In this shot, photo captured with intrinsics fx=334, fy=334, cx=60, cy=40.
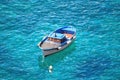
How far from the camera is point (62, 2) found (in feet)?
310

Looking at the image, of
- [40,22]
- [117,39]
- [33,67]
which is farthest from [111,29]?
[33,67]

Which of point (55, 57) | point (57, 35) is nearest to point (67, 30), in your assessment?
point (57, 35)

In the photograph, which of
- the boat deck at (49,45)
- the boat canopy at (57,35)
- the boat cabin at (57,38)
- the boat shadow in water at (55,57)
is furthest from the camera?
the boat canopy at (57,35)

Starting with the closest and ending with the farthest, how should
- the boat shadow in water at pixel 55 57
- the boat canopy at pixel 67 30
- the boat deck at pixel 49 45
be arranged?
the boat shadow in water at pixel 55 57
the boat deck at pixel 49 45
the boat canopy at pixel 67 30

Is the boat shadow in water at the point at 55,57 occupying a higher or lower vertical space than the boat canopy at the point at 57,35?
lower

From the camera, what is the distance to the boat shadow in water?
72562 mm

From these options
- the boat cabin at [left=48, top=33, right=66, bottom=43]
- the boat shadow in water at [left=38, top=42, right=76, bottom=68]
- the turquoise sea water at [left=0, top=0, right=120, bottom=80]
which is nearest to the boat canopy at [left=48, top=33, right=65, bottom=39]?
the boat cabin at [left=48, top=33, right=66, bottom=43]

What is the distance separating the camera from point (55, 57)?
7450 cm

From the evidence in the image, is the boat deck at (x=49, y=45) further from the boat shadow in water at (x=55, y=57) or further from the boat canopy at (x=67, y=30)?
the boat canopy at (x=67, y=30)

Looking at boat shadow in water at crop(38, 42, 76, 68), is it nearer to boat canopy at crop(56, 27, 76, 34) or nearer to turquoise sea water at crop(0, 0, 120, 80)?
turquoise sea water at crop(0, 0, 120, 80)

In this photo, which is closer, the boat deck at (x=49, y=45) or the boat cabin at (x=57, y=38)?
the boat deck at (x=49, y=45)

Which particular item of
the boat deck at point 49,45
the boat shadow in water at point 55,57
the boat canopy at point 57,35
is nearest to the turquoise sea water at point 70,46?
the boat shadow in water at point 55,57

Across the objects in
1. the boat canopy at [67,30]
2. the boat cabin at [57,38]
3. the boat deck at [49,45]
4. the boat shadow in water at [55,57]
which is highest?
the boat canopy at [67,30]

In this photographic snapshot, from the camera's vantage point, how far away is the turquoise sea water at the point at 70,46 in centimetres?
6975
